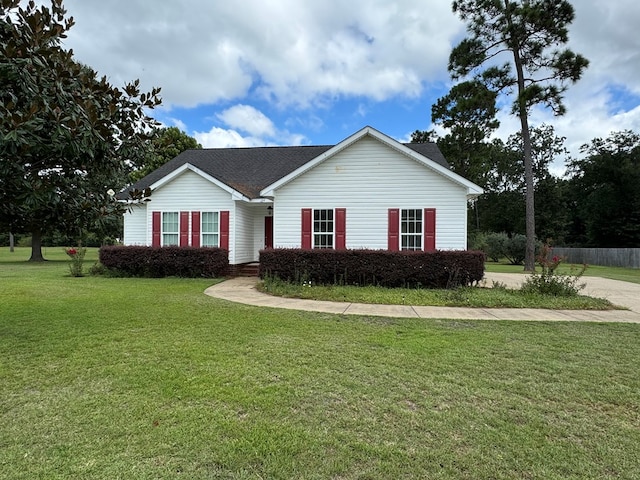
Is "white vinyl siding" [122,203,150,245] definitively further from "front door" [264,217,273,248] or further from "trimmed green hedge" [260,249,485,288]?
"trimmed green hedge" [260,249,485,288]

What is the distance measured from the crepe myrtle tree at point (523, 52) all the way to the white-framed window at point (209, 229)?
15.5 metres

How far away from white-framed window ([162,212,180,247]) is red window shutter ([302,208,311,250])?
5393 mm

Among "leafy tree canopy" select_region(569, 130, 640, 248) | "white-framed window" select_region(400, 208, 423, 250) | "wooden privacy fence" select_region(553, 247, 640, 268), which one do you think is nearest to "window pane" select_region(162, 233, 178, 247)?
"white-framed window" select_region(400, 208, 423, 250)

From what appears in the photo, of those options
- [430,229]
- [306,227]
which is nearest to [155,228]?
[306,227]

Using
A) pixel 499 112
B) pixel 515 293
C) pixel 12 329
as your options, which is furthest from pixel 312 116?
pixel 12 329

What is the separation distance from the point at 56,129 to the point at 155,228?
11.8 metres

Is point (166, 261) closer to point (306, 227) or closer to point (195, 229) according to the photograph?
point (195, 229)

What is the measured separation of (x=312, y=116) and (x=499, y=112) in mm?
10874

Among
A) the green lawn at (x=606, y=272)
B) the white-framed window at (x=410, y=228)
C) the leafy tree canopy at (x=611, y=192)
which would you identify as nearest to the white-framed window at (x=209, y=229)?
the white-framed window at (x=410, y=228)

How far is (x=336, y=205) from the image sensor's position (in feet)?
43.4

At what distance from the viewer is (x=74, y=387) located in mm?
3666

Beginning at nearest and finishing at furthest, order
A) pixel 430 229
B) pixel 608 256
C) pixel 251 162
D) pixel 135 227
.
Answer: pixel 430 229 < pixel 135 227 < pixel 251 162 < pixel 608 256

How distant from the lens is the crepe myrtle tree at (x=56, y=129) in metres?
3.84

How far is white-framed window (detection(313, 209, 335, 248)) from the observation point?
524 inches
